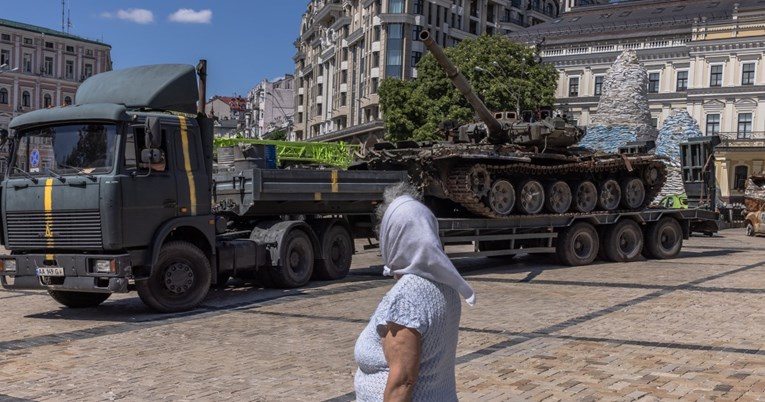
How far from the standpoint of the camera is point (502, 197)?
16750mm

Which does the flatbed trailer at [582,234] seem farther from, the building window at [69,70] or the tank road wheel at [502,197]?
the building window at [69,70]

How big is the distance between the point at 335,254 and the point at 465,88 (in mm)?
A: 5394

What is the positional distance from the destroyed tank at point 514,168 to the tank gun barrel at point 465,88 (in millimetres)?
21

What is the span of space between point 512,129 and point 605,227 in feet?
10.2

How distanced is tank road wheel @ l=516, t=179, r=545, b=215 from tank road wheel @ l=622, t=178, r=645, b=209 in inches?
111

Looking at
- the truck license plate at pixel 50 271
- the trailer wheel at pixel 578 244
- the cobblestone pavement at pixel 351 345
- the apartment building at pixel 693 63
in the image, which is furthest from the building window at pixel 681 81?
the truck license plate at pixel 50 271

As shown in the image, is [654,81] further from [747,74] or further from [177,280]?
[177,280]

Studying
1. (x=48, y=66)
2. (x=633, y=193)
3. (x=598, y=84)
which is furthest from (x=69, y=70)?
(x=633, y=193)

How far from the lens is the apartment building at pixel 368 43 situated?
63.8m

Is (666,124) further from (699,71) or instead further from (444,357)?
(444,357)

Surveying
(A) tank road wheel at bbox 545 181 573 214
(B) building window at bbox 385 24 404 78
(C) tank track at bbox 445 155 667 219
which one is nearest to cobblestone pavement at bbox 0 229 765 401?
(C) tank track at bbox 445 155 667 219

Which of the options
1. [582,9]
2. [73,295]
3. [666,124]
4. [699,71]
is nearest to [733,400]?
[73,295]

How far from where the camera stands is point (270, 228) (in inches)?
509

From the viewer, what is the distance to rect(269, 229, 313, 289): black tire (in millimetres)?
12773
